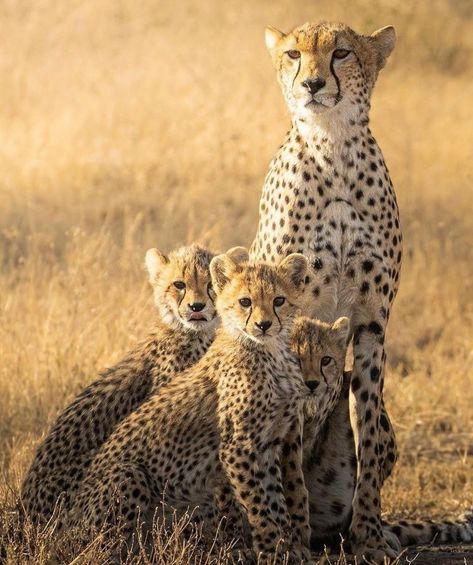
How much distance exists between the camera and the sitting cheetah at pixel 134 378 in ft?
14.0

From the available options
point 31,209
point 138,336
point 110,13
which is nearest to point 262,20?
point 110,13

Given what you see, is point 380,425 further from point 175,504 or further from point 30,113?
point 30,113

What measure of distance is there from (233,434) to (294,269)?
555 millimetres

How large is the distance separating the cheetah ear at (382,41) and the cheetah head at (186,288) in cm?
91

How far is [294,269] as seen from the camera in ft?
14.0

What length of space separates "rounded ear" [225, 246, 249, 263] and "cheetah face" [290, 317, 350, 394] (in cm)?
27

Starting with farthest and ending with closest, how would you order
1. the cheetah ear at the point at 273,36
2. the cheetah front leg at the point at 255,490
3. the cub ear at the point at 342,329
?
1. the cheetah ear at the point at 273,36
2. the cub ear at the point at 342,329
3. the cheetah front leg at the point at 255,490

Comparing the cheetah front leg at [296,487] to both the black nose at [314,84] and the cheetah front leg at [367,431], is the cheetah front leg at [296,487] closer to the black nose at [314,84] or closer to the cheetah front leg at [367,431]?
the cheetah front leg at [367,431]

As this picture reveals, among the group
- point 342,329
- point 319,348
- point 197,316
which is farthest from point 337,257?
point 197,316

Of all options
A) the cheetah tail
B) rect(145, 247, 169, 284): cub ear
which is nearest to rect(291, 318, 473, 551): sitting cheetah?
the cheetah tail

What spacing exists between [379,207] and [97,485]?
1.44 meters

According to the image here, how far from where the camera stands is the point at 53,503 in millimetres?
4199

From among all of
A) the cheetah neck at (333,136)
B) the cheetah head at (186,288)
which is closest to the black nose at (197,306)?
the cheetah head at (186,288)

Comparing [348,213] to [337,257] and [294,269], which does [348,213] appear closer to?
[337,257]
